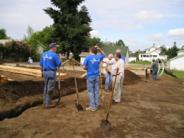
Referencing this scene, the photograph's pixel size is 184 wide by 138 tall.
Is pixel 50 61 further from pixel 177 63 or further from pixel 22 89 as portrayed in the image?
pixel 177 63

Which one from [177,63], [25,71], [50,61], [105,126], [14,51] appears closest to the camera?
[105,126]

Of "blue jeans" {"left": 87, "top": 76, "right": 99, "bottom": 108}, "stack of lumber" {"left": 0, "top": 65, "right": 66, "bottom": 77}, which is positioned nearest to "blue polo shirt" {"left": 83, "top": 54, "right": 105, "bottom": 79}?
"blue jeans" {"left": 87, "top": 76, "right": 99, "bottom": 108}

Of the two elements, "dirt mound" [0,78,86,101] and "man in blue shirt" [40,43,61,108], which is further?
"dirt mound" [0,78,86,101]

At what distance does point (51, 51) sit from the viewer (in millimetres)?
9836

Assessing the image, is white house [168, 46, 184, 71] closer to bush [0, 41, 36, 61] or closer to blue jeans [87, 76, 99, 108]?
bush [0, 41, 36, 61]

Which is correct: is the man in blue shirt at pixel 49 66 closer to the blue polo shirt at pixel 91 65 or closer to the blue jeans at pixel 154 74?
the blue polo shirt at pixel 91 65

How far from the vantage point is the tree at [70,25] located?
45156 mm

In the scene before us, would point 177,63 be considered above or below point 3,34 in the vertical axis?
below

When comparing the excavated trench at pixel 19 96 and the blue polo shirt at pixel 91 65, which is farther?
the blue polo shirt at pixel 91 65

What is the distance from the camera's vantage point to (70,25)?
46125 millimetres

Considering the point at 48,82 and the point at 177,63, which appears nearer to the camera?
the point at 48,82

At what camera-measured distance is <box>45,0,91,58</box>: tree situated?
148 feet

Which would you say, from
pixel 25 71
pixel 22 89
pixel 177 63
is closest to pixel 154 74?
pixel 25 71

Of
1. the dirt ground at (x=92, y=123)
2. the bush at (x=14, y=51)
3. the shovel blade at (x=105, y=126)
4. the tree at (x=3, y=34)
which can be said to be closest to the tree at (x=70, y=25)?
the bush at (x=14, y=51)
